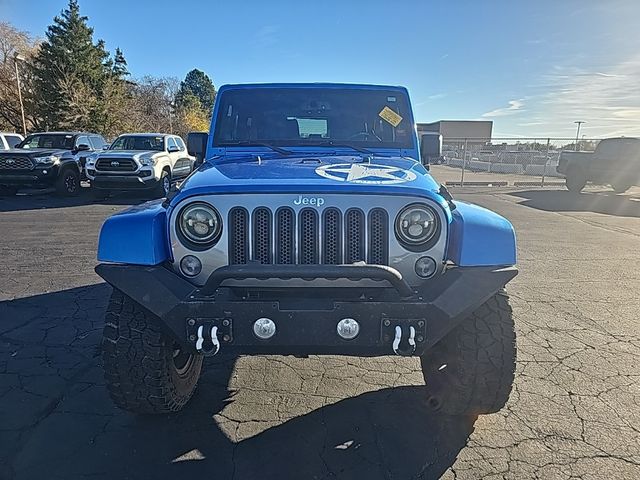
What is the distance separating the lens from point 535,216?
11688mm

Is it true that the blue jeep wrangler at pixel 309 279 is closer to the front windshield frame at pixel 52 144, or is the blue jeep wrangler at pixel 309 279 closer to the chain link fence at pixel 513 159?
the front windshield frame at pixel 52 144

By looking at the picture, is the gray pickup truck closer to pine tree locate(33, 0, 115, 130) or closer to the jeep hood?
the jeep hood

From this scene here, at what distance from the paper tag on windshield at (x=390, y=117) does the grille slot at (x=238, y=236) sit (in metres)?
1.99

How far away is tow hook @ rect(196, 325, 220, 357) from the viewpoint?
2.22 m

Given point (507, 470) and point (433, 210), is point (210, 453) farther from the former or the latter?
point (433, 210)

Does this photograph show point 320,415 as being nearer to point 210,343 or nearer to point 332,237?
point 210,343

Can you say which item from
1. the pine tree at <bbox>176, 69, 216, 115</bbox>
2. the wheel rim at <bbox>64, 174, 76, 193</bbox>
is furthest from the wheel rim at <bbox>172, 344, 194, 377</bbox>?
the pine tree at <bbox>176, 69, 216, 115</bbox>

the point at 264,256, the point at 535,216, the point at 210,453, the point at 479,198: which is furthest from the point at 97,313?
the point at 479,198

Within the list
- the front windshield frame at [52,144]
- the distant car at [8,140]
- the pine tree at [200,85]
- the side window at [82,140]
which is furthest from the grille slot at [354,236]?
the pine tree at [200,85]

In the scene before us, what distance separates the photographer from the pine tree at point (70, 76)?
27.4 meters

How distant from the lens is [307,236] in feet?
7.99

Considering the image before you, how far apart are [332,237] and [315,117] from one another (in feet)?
5.94

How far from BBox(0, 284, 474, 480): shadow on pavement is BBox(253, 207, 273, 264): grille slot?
1.04 m

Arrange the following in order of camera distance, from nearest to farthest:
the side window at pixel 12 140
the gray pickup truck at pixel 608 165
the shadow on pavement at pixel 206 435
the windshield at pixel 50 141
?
the shadow on pavement at pixel 206 435 → the windshield at pixel 50 141 → the gray pickup truck at pixel 608 165 → the side window at pixel 12 140
